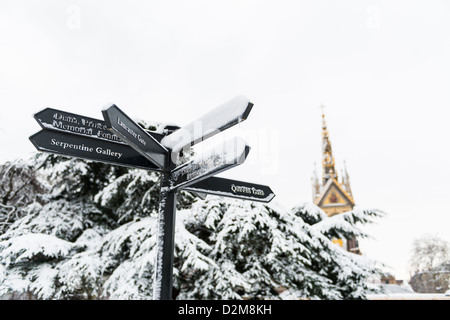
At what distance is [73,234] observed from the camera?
25.9ft

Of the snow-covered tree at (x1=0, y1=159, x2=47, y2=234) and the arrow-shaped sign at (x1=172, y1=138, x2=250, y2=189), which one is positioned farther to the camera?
the snow-covered tree at (x1=0, y1=159, x2=47, y2=234)

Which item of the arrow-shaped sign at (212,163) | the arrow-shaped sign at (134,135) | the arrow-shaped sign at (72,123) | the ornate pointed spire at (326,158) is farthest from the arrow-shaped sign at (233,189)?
the ornate pointed spire at (326,158)

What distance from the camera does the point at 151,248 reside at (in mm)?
6402

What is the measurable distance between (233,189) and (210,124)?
702 mm

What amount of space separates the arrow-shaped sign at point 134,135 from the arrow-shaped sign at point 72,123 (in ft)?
1.06

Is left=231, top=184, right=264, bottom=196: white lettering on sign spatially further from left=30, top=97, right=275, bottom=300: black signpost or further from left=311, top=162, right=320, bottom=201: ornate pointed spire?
left=311, top=162, right=320, bottom=201: ornate pointed spire

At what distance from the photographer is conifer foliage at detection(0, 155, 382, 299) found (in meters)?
6.36

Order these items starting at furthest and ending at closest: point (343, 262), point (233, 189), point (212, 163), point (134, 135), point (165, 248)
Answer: point (343, 262) < point (233, 189) < point (165, 248) < point (134, 135) < point (212, 163)

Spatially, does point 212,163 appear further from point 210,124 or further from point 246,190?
point 246,190

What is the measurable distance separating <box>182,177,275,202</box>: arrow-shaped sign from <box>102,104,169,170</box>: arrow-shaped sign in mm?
343

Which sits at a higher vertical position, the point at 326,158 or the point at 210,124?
the point at 326,158

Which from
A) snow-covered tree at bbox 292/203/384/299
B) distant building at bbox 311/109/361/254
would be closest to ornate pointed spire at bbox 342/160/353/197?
distant building at bbox 311/109/361/254

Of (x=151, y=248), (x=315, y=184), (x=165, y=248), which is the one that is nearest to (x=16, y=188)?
(x=151, y=248)

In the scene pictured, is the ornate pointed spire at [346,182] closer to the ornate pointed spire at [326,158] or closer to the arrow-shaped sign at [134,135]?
the ornate pointed spire at [326,158]
